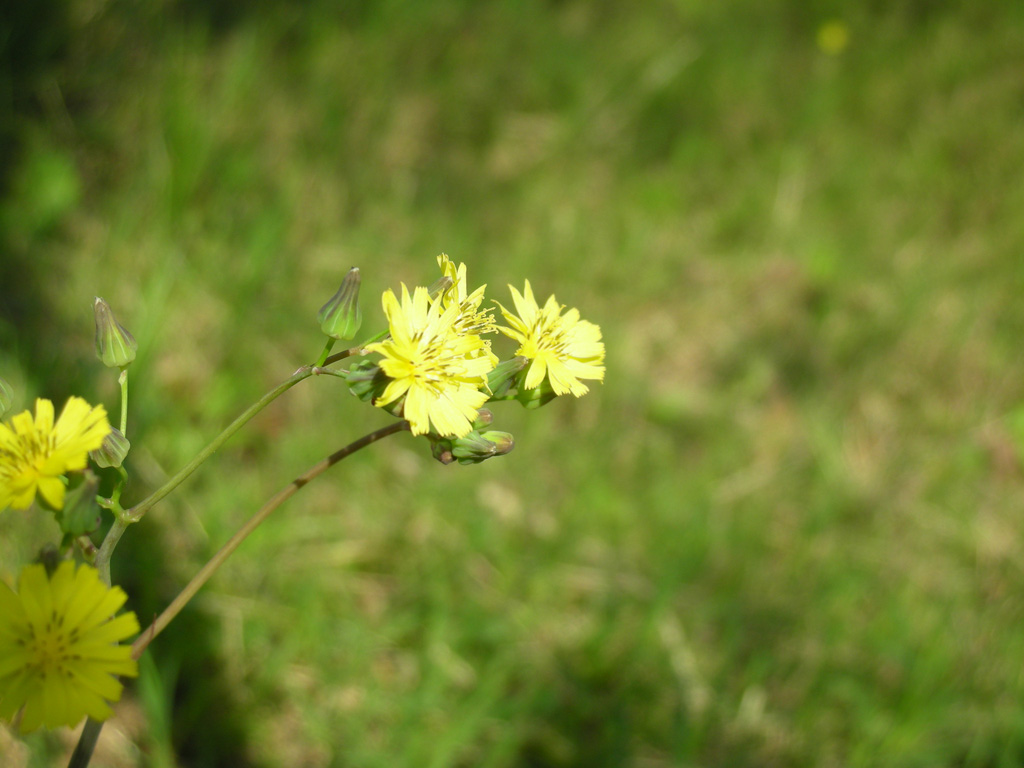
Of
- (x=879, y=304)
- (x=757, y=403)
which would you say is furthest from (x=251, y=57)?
(x=879, y=304)

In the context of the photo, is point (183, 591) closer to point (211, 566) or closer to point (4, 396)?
point (211, 566)

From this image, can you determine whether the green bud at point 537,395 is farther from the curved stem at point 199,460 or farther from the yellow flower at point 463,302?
the curved stem at point 199,460

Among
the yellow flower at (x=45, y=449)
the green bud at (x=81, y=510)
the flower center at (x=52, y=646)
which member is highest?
the yellow flower at (x=45, y=449)

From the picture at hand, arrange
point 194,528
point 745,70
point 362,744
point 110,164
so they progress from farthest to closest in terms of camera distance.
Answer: point 745,70 < point 110,164 < point 194,528 < point 362,744

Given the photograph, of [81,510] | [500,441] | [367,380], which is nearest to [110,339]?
[81,510]

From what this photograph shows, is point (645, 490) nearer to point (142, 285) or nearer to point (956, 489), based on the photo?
point (956, 489)

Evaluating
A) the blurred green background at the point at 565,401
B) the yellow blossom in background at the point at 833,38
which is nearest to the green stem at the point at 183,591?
the blurred green background at the point at 565,401

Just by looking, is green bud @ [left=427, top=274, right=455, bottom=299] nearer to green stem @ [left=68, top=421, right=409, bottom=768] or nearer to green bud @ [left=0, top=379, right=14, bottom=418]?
green stem @ [left=68, top=421, right=409, bottom=768]
